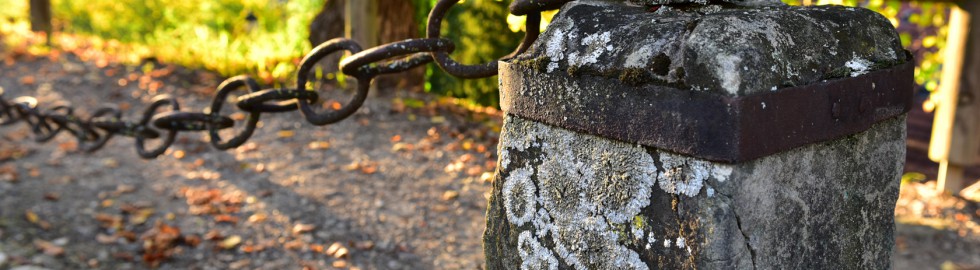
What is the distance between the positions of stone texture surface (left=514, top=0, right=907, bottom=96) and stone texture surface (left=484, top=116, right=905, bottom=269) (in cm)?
10

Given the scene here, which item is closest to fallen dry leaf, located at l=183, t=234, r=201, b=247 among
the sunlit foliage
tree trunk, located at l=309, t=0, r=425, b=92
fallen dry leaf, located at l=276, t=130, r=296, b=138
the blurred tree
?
fallen dry leaf, located at l=276, t=130, r=296, b=138

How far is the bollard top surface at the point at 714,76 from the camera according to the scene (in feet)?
3.13

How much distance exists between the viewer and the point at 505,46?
6133 millimetres

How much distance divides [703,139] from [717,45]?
0.12 m

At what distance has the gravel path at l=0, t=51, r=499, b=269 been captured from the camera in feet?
12.3

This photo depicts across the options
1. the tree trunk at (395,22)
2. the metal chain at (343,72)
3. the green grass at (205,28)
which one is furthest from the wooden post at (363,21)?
the metal chain at (343,72)

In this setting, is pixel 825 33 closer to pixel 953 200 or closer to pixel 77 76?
pixel 953 200

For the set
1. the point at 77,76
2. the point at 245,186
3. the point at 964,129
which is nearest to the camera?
the point at 245,186

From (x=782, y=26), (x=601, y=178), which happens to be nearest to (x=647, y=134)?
(x=601, y=178)

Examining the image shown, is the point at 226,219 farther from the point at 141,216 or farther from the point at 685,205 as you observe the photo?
the point at 685,205

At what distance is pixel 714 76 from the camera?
944 mm

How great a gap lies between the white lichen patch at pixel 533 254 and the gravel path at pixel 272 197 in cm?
234

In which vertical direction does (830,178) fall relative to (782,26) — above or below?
below

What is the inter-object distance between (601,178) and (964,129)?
4922 millimetres
